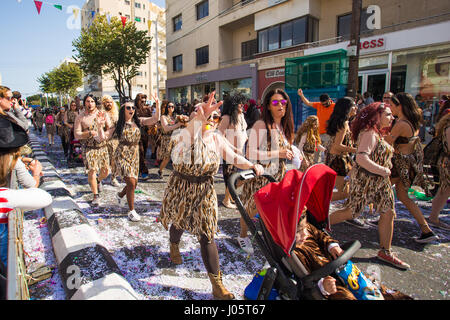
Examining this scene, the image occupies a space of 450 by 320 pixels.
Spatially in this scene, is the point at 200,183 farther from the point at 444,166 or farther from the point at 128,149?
the point at 444,166

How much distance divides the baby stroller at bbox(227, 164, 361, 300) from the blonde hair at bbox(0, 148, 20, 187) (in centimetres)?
221

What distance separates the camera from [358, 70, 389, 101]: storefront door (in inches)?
539

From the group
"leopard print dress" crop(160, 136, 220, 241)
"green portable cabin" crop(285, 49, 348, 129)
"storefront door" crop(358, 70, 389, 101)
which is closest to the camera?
"leopard print dress" crop(160, 136, 220, 241)

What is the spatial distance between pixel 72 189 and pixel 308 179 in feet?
18.7

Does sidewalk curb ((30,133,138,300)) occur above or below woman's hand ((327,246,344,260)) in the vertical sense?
below

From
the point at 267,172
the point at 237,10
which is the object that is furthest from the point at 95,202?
the point at 237,10

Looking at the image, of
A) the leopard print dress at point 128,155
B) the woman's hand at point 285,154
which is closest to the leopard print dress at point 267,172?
the woman's hand at point 285,154

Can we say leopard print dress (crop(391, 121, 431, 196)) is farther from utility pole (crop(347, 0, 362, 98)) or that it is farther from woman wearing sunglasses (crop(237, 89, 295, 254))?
utility pole (crop(347, 0, 362, 98))

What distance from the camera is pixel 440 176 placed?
157 inches

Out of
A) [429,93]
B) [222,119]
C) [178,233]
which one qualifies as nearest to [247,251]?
[178,233]

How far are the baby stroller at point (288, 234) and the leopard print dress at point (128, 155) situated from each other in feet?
8.69

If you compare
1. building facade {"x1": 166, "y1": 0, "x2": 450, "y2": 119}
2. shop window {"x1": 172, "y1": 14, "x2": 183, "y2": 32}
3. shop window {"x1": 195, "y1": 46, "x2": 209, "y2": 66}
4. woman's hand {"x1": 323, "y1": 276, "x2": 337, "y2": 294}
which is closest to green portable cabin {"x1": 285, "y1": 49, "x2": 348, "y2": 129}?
building facade {"x1": 166, "y1": 0, "x2": 450, "y2": 119}
